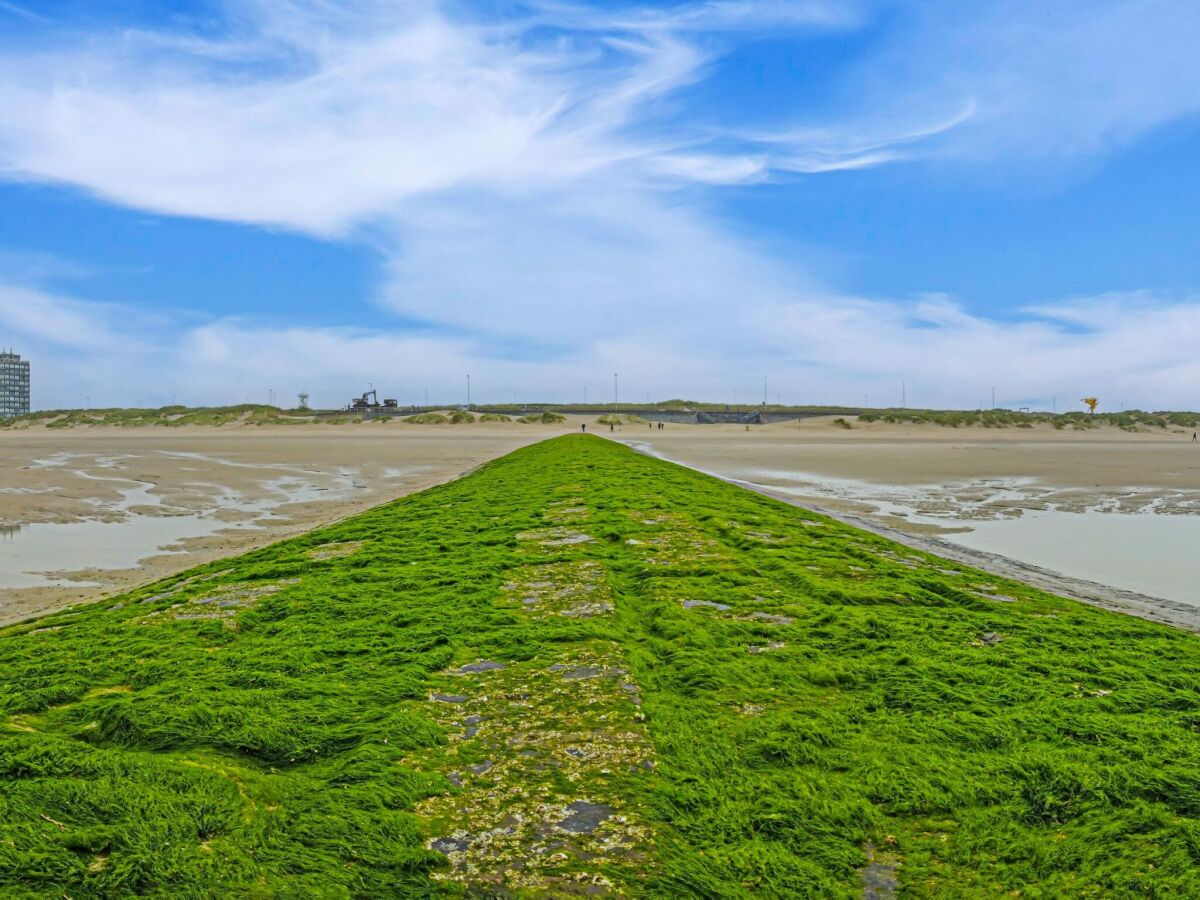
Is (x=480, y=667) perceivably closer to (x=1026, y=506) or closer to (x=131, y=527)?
(x=131, y=527)

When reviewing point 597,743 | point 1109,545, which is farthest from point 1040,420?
point 597,743

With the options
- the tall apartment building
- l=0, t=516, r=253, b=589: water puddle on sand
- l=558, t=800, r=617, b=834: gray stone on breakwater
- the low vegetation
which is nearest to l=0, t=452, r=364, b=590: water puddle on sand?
l=0, t=516, r=253, b=589: water puddle on sand

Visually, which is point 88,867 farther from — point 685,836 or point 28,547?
Result: point 28,547

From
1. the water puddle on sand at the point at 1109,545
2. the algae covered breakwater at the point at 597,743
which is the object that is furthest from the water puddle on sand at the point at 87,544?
the water puddle on sand at the point at 1109,545

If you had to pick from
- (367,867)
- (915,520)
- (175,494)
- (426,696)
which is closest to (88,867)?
(367,867)

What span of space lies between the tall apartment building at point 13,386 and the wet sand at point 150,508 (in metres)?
188

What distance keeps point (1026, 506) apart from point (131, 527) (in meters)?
16.0

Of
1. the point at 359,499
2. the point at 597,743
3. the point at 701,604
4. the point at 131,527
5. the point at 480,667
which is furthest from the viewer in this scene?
the point at 359,499

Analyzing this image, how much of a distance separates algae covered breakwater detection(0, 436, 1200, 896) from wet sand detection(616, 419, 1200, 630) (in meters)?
→ 2.51

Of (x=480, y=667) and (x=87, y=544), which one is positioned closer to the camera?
(x=480, y=667)

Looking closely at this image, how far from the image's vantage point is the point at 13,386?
582ft

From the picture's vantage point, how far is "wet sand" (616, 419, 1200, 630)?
26.9 feet

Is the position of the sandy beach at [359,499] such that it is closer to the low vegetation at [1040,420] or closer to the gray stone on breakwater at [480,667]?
the gray stone on breakwater at [480,667]

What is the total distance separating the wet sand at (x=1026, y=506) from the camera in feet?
26.9
